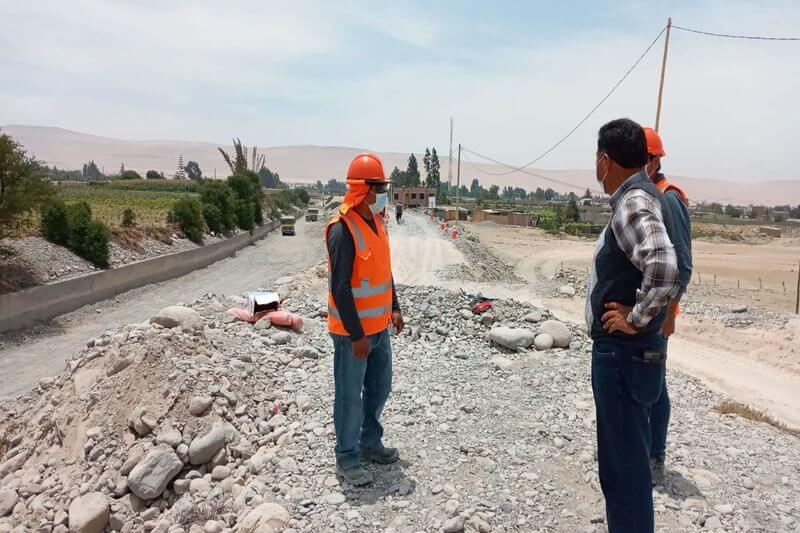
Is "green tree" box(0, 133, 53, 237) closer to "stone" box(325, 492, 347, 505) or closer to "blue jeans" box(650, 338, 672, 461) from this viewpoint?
A: "stone" box(325, 492, 347, 505)

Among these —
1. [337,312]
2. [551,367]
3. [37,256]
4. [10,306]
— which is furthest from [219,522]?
[37,256]

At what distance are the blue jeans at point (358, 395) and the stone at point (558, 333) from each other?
3.85 meters

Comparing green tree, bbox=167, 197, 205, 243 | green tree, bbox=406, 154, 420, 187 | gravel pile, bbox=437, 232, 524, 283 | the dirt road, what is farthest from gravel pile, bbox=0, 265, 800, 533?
green tree, bbox=406, 154, 420, 187

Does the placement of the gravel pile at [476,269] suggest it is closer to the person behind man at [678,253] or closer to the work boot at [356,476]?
the person behind man at [678,253]

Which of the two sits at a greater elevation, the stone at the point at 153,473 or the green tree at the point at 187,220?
the green tree at the point at 187,220

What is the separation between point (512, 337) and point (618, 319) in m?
4.54

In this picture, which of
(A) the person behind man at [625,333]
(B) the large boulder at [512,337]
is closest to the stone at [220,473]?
(A) the person behind man at [625,333]

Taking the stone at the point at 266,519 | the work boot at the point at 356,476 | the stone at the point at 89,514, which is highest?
the work boot at the point at 356,476

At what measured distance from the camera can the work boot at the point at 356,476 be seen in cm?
349

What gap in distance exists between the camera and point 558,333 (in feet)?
22.7

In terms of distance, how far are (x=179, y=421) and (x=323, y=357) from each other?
2376mm

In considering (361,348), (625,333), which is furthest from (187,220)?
(625,333)

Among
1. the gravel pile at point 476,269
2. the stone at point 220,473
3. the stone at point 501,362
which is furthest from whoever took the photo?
the gravel pile at point 476,269

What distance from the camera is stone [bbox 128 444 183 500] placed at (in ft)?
12.4
